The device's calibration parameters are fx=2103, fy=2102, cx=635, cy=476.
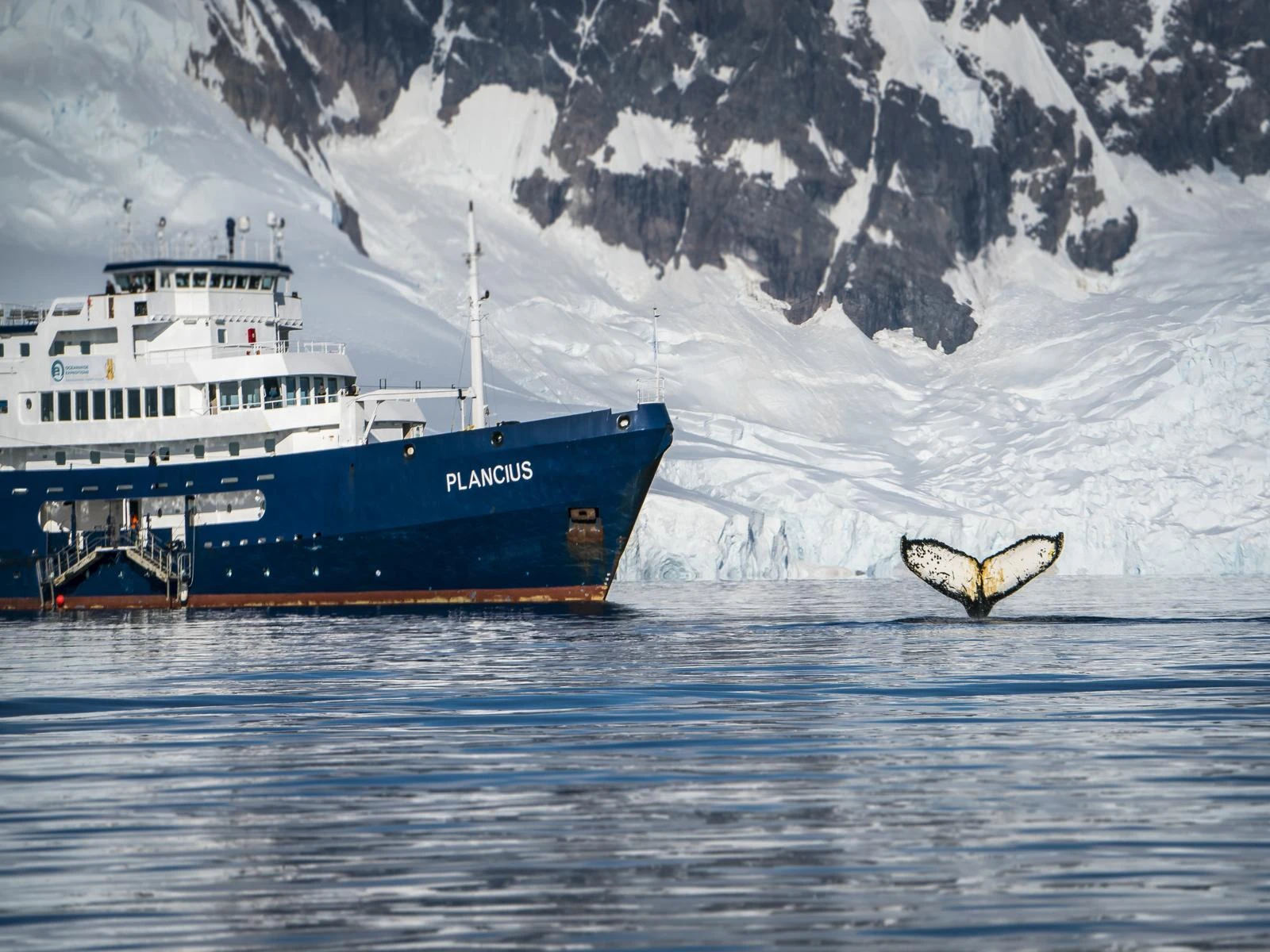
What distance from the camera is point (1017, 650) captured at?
41.3m

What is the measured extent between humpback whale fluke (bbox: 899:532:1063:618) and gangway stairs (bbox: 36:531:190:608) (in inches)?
1056

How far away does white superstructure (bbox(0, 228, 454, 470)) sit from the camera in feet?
232

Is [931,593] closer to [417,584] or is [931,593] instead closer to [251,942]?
[417,584]

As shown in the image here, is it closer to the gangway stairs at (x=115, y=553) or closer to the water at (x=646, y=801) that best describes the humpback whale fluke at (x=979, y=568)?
the water at (x=646, y=801)

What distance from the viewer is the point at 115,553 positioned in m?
71.9

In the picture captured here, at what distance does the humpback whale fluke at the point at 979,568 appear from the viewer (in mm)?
54469

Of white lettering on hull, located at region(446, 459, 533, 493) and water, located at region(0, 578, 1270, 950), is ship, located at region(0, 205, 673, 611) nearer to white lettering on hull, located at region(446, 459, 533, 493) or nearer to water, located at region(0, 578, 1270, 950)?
white lettering on hull, located at region(446, 459, 533, 493)

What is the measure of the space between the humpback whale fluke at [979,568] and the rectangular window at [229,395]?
2601cm

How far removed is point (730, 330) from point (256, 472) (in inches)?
4432

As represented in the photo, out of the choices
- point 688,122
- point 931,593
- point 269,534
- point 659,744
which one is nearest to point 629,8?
point 688,122

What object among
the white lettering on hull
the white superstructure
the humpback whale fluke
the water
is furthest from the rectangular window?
the water

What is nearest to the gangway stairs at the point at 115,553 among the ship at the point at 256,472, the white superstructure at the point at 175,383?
the ship at the point at 256,472

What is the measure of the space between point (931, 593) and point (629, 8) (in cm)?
11497

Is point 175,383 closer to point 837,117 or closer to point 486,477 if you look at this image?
point 486,477
